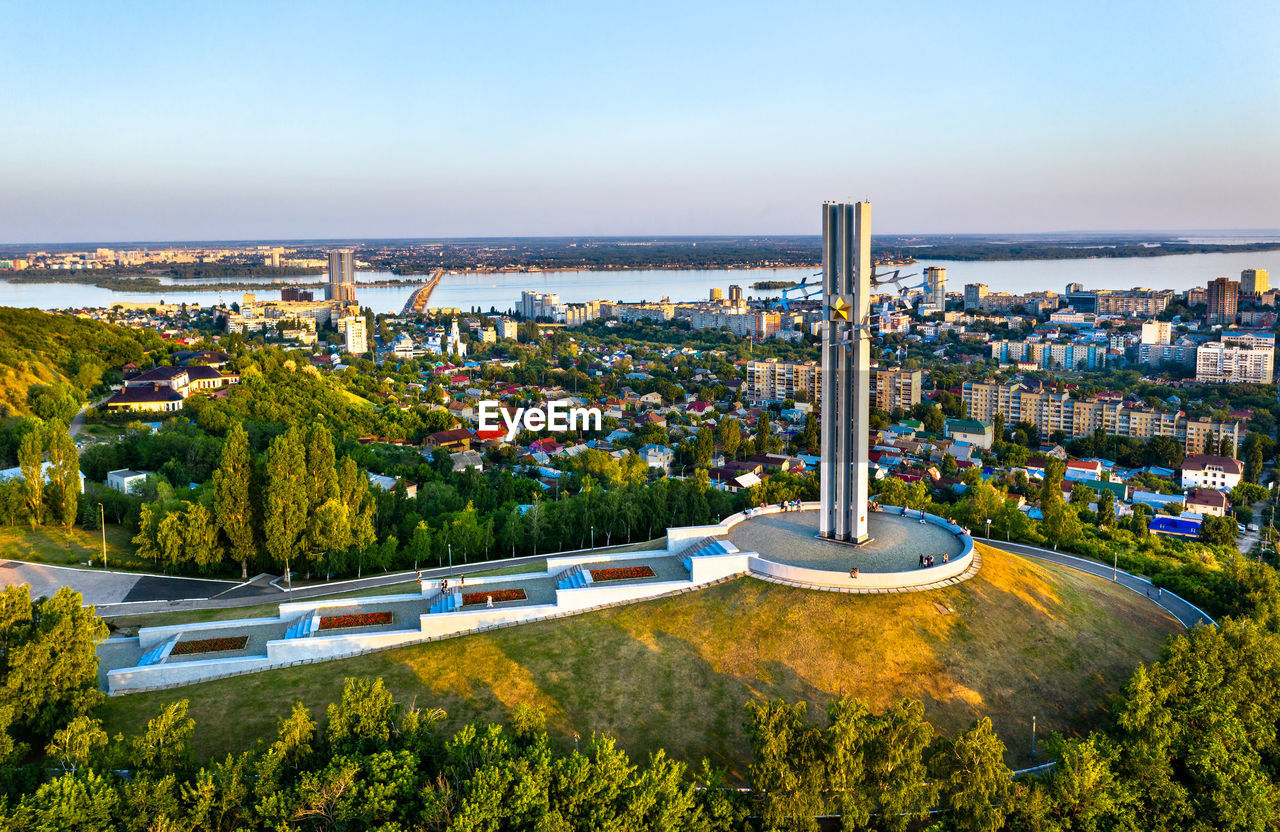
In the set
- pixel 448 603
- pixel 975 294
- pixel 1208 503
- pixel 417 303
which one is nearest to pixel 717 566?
pixel 448 603

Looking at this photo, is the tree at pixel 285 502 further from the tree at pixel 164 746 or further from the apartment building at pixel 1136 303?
the apartment building at pixel 1136 303

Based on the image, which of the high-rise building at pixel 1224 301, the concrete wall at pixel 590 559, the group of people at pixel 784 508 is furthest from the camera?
Answer: the high-rise building at pixel 1224 301

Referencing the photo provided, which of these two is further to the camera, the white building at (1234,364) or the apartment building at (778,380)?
the white building at (1234,364)

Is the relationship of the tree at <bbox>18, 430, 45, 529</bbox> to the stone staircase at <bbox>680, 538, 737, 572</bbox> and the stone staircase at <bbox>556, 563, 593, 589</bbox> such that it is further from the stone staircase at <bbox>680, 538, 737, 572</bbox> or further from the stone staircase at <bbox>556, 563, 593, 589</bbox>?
Answer: the stone staircase at <bbox>680, 538, 737, 572</bbox>

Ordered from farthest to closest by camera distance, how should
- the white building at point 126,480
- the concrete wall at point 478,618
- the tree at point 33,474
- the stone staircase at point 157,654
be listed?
the white building at point 126,480 → the tree at point 33,474 → the concrete wall at point 478,618 → the stone staircase at point 157,654

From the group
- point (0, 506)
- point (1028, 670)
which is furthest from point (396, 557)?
point (1028, 670)

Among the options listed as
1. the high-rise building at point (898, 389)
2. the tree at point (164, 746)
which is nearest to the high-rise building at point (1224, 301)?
the high-rise building at point (898, 389)

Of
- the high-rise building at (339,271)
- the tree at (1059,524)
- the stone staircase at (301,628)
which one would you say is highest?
the high-rise building at (339,271)

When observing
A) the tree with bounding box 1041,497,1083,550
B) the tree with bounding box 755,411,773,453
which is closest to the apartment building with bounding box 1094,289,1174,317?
the tree with bounding box 755,411,773,453

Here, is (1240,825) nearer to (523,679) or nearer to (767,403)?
(523,679)
